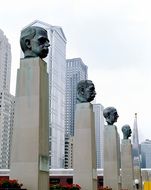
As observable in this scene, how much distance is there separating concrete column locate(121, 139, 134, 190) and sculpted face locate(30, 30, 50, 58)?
20.1 metres

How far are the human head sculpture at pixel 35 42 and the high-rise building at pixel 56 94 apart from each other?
82.5 m

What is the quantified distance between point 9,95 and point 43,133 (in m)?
83.6

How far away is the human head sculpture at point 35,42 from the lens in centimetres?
1294

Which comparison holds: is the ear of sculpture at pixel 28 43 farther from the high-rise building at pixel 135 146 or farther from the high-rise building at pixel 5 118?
the high-rise building at pixel 5 118

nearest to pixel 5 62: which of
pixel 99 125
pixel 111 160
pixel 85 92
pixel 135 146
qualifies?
pixel 99 125

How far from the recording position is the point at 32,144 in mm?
12109

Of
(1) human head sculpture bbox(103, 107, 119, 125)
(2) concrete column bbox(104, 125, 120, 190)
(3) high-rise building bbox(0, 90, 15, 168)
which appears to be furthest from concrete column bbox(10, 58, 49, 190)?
(3) high-rise building bbox(0, 90, 15, 168)

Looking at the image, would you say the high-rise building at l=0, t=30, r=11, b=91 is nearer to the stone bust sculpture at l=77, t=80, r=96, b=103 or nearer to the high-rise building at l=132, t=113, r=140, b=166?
the high-rise building at l=132, t=113, r=140, b=166

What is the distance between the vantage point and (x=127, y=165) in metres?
31.4

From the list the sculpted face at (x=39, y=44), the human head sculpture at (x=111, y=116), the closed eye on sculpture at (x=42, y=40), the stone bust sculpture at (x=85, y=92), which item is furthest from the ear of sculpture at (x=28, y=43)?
the human head sculpture at (x=111, y=116)

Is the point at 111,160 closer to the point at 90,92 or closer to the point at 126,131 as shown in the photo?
the point at 90,92

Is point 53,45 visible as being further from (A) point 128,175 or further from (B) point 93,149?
(B) point 93,149

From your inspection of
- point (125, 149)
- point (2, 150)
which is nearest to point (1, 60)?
point (2, 150)

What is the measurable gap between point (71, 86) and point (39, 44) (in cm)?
8499
